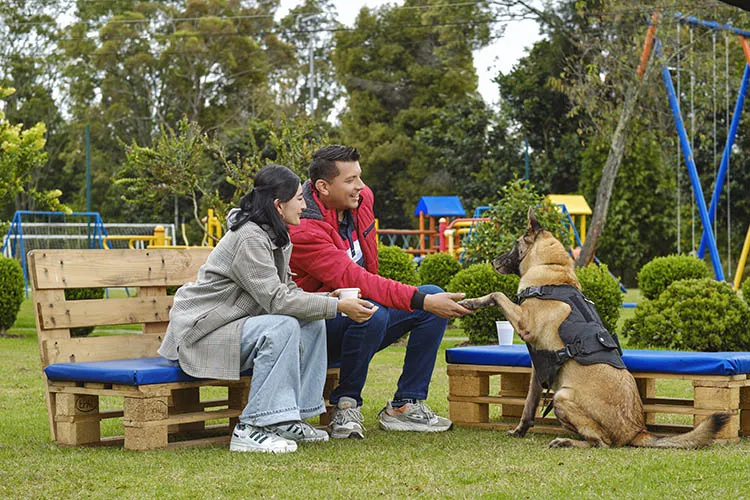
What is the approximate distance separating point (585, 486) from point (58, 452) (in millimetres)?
2630

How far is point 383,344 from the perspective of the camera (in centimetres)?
570

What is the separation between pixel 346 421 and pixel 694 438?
1.80 meters

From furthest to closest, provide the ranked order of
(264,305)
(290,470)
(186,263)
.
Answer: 1. (186,263)
2. (264,305)
3. (290,470)

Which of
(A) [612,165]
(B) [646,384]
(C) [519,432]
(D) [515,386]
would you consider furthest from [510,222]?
(A) [612,165]

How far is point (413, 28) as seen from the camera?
38.2 metres

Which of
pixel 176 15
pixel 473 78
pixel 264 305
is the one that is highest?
pixel 176 15

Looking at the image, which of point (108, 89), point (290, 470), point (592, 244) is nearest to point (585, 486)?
point (290, 470)

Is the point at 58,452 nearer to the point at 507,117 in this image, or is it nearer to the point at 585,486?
the point at 585,486

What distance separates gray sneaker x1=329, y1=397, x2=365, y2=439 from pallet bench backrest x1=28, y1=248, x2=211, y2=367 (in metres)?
1.12

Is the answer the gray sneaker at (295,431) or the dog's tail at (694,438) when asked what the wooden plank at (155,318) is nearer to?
the gray sneaker at (295,431)

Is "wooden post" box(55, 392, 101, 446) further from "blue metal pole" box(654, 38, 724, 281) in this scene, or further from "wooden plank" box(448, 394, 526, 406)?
"blue metal pole" box(654, 38, 724, 281)

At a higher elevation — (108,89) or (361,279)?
(108,89)

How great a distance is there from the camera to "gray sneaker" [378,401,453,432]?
5691 mm

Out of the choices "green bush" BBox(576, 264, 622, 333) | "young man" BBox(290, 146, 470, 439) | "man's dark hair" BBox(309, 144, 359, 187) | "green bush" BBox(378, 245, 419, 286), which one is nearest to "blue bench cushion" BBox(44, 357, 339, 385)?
"young man" BBox(290, 146, 470, 439)
